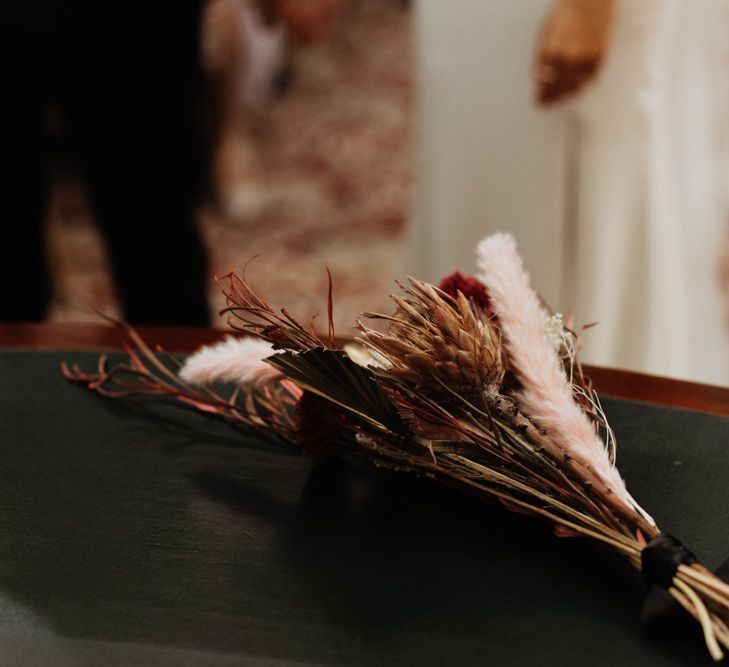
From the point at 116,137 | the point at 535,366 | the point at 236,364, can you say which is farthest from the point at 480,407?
the point at 116,137

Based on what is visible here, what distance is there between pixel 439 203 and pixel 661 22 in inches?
16.0

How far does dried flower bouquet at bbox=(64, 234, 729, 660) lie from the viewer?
0.51m

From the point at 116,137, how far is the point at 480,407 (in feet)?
3.61

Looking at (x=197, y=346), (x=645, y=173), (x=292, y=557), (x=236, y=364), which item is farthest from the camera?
(x=645, y=173)

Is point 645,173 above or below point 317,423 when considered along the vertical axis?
above

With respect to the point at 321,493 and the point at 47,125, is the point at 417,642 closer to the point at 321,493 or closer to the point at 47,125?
the point at 321,493

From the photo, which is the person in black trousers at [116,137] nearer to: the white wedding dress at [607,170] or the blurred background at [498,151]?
the blurred background at [498,151]

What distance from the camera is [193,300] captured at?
165 centimetres

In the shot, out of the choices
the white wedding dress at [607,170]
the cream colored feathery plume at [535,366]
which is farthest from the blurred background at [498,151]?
the cream colored feathery plume at [535,366]

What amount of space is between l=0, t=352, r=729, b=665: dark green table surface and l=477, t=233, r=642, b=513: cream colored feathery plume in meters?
0.05

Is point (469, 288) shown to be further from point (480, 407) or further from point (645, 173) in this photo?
point (645, 173)

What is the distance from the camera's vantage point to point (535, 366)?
557mm

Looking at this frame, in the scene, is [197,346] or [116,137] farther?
[116,137]

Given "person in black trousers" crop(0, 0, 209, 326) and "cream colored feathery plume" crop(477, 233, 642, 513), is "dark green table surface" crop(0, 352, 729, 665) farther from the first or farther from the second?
"person in black trousers" crop(0, 0, 209, 326)
